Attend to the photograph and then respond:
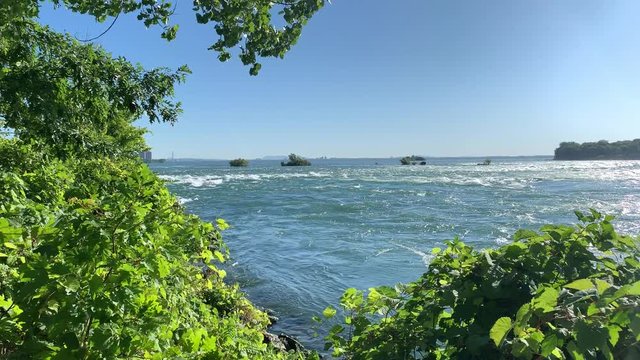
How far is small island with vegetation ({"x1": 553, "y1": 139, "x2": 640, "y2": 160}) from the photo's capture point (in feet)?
376

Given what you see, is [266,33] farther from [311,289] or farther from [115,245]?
[311,289]

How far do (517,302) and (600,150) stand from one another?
146 m

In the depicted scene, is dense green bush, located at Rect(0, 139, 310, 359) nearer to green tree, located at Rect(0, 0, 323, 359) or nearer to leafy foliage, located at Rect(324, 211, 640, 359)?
green tree, located at Rect(0, 0, 323, 359)

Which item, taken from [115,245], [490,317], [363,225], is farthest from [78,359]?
[363,225]

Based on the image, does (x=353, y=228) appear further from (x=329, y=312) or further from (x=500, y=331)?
(x=500, y=331)

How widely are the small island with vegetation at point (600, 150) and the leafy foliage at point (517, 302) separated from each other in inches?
5172

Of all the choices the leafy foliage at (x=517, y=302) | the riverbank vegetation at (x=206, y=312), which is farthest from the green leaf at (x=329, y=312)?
the leafy foliage at (x=517, y=302)

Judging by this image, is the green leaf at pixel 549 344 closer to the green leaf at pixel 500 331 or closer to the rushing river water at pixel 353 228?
the green leaf at pixel 500 331

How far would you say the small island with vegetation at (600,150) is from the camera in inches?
4515

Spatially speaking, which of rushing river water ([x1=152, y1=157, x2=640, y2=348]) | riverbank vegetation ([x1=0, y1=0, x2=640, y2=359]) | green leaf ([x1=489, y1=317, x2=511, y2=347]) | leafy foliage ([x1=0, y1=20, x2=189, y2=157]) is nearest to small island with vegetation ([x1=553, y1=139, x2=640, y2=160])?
rushing river water ([x1=152, y1=157, x2=640, y2=348])

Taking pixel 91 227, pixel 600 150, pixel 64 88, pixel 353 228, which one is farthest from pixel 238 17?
pixel 600 150

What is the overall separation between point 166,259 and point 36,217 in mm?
1052

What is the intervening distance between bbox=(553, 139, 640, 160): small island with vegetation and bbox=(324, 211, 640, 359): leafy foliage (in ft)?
431

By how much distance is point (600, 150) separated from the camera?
124 metres
